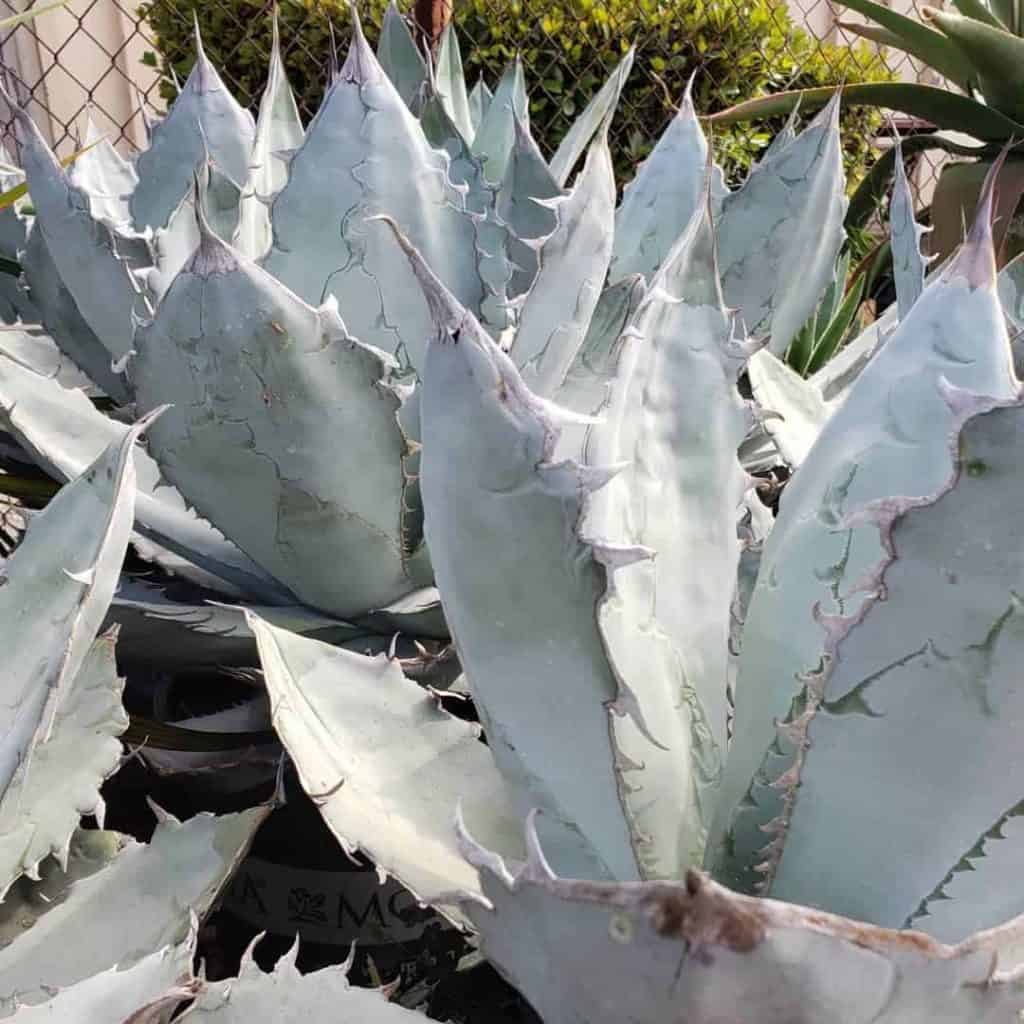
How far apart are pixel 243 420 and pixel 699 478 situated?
223mm

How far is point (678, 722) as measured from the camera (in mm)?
395

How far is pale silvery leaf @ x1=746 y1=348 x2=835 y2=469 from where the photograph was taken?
1.91ft

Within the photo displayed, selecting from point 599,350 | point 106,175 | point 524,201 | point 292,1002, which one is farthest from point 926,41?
point 292,1002

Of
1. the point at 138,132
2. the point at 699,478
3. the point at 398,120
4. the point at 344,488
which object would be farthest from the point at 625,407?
the point at 138,132

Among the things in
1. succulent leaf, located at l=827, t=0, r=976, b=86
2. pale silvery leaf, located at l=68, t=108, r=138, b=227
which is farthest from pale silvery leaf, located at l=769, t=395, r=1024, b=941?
succulent leaf, located at l=827, t=0, r=976, b=86

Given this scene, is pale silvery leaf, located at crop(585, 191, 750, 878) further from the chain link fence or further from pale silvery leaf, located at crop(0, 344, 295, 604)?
the chain link fence

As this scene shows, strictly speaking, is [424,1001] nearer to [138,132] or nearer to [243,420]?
[243,420]

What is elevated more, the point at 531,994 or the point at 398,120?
the point at 398,120

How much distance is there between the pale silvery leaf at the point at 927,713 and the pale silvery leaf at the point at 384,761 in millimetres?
115

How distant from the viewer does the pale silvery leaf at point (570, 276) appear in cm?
58

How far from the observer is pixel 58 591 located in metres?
0.41

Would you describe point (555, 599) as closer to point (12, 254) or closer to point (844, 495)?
point (844, 495)

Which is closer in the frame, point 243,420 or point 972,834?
point 972,834

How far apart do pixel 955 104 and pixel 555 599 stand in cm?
132
